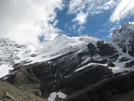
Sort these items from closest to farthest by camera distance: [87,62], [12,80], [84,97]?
[84,97], [12,80], [87,62]

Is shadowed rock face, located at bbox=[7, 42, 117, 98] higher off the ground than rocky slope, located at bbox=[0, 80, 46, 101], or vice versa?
shadowed rock face, located at bbox=[7, 42, 117, 98]

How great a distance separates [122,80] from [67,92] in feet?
138

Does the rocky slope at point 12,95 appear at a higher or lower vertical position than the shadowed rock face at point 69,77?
lower

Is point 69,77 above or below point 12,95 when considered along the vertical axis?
above

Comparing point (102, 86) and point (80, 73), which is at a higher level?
point (80, 73)

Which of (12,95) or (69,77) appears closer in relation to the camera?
(12,95)

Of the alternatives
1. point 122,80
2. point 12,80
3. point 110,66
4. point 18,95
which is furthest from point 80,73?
point 18,95

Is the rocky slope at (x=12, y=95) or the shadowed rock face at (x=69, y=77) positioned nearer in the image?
the rocky slope at (x=12, y=95)

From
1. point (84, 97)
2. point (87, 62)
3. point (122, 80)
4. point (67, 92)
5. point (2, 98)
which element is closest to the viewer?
point (2, 98)

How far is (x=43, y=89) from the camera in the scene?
173375 millimetres

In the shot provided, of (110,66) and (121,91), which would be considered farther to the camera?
(110,66)

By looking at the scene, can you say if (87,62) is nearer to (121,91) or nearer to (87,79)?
(87,79)

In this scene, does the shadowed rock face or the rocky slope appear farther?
the shadowed rock face

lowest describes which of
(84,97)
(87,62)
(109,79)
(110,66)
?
(84,97)
